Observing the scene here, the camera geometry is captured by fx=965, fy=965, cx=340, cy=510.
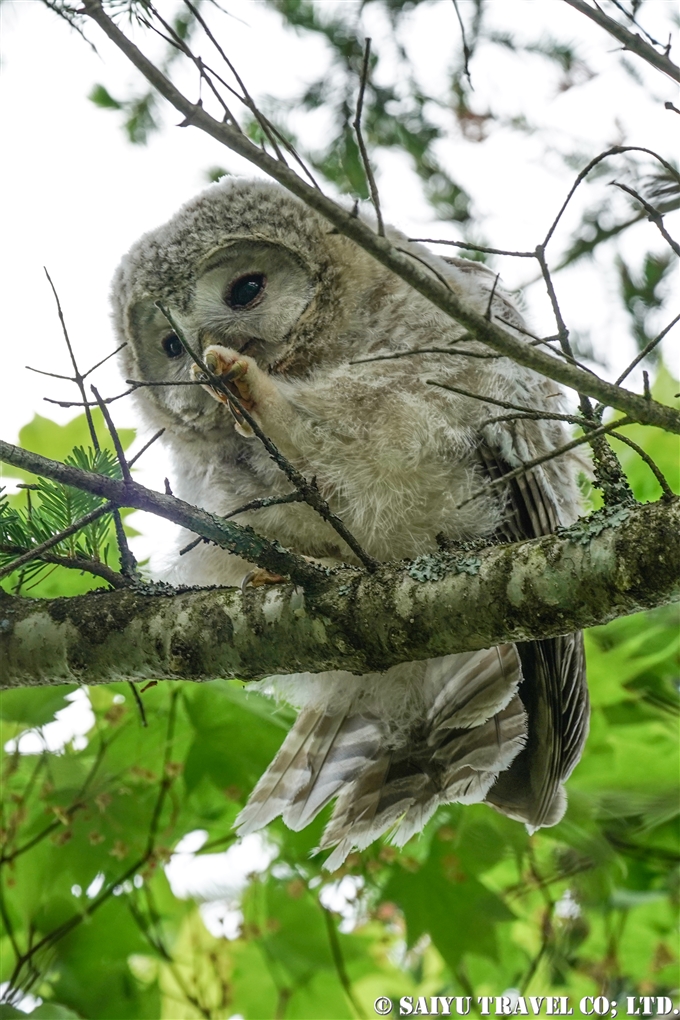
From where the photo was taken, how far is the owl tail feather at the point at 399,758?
8.70 ft

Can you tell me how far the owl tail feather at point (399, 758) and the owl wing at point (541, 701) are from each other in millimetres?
73

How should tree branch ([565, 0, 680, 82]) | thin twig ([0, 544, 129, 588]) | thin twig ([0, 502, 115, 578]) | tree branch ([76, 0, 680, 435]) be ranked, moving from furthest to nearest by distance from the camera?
thin twig ([0, 544, 129, 588]) → thin twig ([0, 502, 115, 578]) → tree branch ([565, 0, 680, 82]) → tree branch ([76, 0, 680, 435])

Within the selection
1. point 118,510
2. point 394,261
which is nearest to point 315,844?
point 118,510

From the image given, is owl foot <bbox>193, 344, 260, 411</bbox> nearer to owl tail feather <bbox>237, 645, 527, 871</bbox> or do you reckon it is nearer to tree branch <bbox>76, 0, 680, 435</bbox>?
owl tail feather <bbox>237, 645, 527, 871</bbox>

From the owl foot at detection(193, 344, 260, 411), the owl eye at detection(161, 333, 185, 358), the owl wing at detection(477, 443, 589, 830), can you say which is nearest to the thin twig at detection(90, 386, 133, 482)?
the owl foot at detection(193, 344, 260, 411)

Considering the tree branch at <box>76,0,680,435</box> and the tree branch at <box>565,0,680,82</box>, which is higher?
the tree branch at <box>565,0,680,82</box>

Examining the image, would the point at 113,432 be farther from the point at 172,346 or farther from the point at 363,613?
the point at 172,346

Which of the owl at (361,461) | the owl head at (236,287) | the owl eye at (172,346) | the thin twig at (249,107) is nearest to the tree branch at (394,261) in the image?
the thin twig at (249,107)

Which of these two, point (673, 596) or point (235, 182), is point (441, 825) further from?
point (235, 182)

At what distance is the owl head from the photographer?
119 inches

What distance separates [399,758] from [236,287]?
1.59m

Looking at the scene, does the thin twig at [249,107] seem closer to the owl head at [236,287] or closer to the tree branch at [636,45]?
the tree branch at [636,45]

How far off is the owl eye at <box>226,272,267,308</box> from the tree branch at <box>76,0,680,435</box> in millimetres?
1650

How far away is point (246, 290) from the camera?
3141mm
